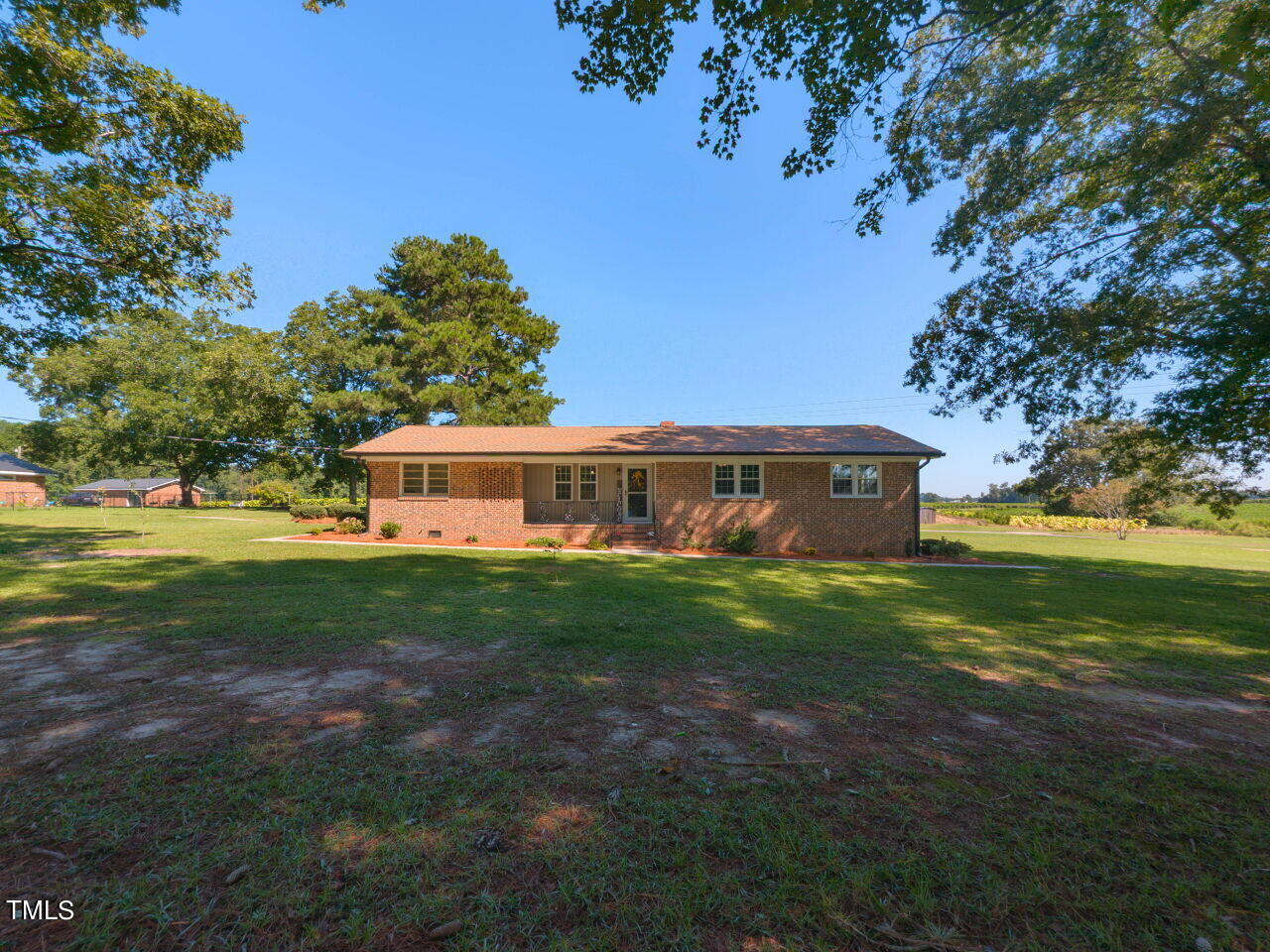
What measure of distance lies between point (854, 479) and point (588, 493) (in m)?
9.90

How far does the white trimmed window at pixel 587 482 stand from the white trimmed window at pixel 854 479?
8872 mm

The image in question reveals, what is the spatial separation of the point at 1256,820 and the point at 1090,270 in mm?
13456

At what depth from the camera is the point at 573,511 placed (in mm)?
19562

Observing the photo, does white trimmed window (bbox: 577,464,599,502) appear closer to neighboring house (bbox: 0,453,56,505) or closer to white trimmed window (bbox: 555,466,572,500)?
white trimmed window (bbox: 555,466,572,500)

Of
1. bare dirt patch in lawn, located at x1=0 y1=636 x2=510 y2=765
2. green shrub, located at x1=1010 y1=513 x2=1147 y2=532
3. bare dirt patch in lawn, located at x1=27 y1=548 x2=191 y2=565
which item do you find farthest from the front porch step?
green shrub, located at x1=1010 y1=513 x2=1147 y2=532

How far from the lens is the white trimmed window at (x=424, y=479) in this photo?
18562 mm

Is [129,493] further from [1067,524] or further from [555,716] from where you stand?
[1067,524]

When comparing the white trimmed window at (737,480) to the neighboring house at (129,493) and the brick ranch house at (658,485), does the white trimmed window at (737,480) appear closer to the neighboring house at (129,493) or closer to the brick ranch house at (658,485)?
the brick ranch house at (658,485)

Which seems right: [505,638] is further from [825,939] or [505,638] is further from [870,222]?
[870,222]

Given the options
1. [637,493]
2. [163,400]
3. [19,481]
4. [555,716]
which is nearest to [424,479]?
[637,493]

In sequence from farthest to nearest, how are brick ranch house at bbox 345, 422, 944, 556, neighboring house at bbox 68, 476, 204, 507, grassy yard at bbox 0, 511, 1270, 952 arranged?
1. neighboring house at bbox 68, 476, 204, 507
2. brick ranch house at bbox 345, 422, 944, 556
3. grassy yard at bbox 0, 511, 1270, 952

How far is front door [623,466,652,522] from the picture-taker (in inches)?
750

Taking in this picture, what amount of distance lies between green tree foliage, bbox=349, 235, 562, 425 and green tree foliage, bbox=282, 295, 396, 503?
2.64 feet

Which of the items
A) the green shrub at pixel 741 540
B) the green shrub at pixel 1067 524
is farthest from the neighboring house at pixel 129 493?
the green shrub at pixel 1067 524
